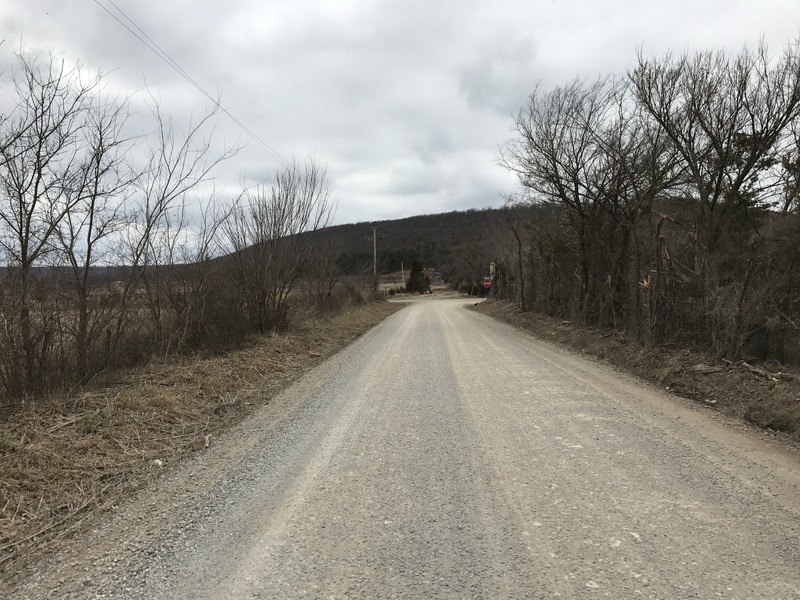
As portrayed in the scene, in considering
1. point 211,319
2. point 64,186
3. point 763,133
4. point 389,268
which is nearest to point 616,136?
point 763,133

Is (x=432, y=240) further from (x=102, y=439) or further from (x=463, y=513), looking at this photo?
(x=463, y=513)

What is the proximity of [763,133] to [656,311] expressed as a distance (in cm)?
653

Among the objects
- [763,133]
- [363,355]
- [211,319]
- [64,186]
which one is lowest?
[363,355]

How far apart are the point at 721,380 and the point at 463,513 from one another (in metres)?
Answer: 6.18

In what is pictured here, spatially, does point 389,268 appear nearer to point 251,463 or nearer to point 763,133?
point 763,133

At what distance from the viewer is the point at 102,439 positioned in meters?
5.26

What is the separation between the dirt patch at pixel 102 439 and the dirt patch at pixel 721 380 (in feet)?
21.8

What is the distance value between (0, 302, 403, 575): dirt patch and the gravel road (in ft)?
1.12

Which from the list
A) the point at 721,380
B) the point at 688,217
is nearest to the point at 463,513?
the point at 721,380

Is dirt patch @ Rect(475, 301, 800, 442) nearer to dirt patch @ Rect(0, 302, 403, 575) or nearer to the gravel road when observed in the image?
the gravel road

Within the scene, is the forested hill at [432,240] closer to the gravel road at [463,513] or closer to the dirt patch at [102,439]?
the dirt patch at [102,439]

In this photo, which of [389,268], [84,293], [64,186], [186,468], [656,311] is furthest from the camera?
[389,268]

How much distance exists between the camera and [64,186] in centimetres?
666

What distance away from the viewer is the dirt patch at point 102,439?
12.3ft
